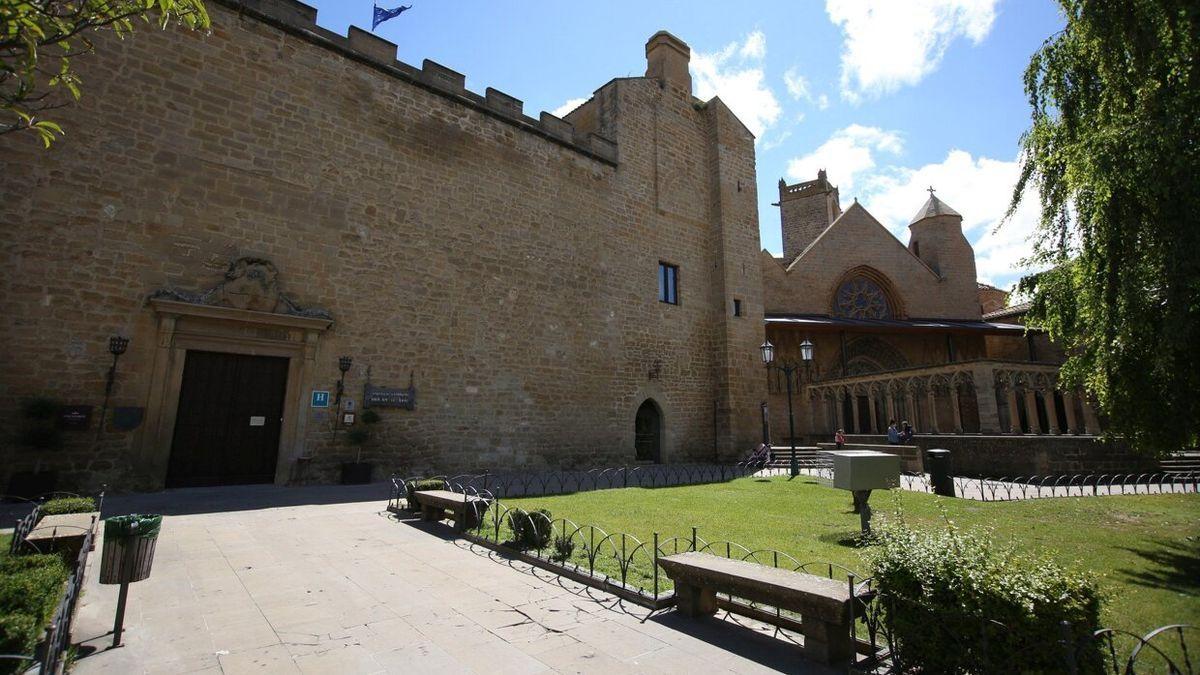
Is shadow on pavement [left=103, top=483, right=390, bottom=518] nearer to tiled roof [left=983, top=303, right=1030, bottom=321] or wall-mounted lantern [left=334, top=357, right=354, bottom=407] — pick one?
wall-mounted lantern [left=334, top=357, right=354, bottom=407]

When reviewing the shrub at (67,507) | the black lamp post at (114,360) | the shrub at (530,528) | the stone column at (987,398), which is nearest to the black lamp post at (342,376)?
the black lamp post at (114,360)

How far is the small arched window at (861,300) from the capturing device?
30.0 metres

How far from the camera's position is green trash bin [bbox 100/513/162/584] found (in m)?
3.78

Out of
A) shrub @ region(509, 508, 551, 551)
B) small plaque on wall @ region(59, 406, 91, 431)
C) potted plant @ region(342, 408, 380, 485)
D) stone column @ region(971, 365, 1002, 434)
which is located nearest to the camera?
shrub @ region(509, 508, 551, 551)

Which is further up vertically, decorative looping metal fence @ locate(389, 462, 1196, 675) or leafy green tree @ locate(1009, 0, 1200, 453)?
leafy green tree @ locate(1009, 0, 1200, 453)

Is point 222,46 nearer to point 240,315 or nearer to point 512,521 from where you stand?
point 240,315

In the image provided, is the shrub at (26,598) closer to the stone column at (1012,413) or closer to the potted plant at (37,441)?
the potted plant at (37,441)

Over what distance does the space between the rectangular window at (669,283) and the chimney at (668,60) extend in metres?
7.59

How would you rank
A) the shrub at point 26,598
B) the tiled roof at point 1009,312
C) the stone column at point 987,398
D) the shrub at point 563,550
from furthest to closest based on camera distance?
the tiled roof at point 1009,312, the stone column at point 987,398, the shrub at point 563,550, the shrub at point 26,598

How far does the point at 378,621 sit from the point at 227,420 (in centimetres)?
945

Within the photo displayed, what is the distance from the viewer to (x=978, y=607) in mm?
3111

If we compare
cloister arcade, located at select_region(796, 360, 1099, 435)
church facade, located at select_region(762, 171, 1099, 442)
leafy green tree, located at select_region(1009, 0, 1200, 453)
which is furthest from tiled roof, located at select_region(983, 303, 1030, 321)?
leafy green tree, located at select_region(1009, 0, 1200, 453)

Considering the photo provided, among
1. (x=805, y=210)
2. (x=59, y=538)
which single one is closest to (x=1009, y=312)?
(x=805, y=210)

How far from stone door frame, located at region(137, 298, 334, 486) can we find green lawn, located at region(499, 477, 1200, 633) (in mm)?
5726
